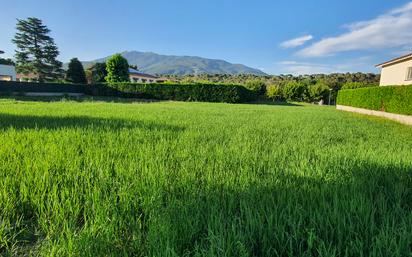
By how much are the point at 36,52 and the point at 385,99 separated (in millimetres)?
47953

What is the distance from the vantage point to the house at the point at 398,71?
18.2m

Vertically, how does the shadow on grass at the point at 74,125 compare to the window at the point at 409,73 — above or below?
below

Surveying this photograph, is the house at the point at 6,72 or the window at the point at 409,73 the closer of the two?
the window at the point at 409,73

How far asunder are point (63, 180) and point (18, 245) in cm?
80

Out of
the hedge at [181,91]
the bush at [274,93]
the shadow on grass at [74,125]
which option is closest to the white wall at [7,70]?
the hedge at [181,91]

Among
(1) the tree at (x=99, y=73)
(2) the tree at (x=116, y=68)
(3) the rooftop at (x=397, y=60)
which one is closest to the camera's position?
(3) the rooftop at (x=397, y=60)

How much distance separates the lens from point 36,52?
4375 cm

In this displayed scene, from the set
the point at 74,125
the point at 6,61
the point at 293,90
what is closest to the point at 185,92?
the point at 293,90

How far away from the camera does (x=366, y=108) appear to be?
16.5m

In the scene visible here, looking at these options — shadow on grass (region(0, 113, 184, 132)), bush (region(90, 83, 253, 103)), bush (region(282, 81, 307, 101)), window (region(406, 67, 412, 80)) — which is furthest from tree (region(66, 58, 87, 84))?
window (region(406, 67, 412, 80))

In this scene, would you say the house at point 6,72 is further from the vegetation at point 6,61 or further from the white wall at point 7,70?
the vegetation at point 6,61

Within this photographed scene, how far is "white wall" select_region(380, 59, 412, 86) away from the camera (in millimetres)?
18519

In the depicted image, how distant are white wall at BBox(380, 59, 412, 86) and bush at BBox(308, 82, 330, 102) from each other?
18929 mm

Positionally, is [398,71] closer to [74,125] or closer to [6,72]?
[74,125]
